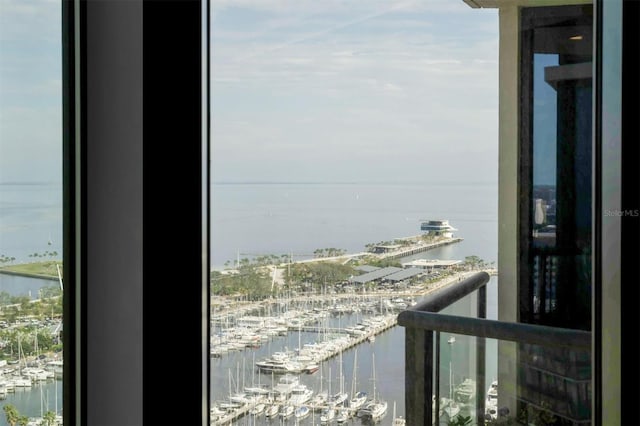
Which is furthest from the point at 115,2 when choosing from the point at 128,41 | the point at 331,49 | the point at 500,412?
the point at 500,412

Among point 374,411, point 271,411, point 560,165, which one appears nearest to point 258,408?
point 271,411

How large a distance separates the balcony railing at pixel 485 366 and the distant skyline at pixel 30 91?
0.89 m

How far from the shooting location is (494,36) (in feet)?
4.60

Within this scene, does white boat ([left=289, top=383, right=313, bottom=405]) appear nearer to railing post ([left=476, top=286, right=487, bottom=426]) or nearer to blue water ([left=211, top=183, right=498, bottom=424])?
blue water ([left=211, top=183, right=498, bottom=424])

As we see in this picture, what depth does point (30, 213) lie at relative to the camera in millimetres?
1355

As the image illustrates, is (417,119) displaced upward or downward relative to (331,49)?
downward

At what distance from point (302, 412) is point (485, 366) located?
44 centimetres

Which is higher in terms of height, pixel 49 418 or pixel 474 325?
pixel 474 325

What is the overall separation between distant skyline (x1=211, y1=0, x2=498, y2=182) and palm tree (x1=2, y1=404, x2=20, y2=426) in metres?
0.68

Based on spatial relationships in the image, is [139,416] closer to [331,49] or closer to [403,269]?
[403,269]

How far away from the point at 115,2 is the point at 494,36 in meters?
0.88

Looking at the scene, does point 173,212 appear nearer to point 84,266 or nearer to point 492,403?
point 84,266
